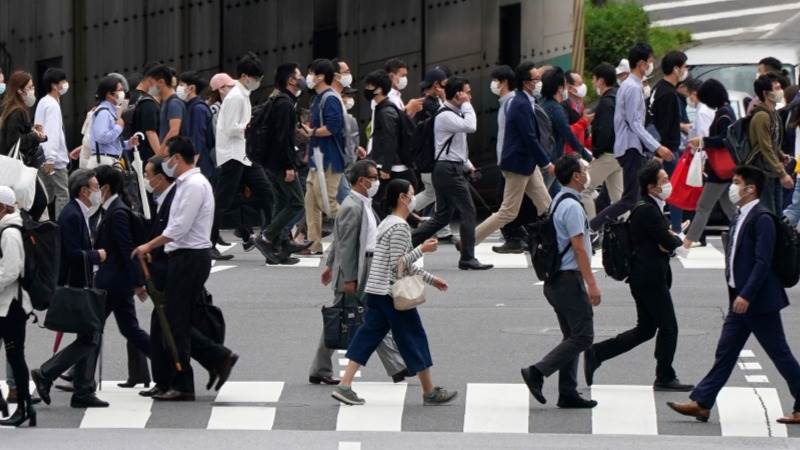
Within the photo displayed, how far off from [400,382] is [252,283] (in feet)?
17.6

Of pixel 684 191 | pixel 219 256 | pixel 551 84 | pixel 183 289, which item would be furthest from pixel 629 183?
pixel 183 289

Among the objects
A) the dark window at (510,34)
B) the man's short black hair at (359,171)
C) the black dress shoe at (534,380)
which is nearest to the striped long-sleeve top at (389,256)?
the man's short black hair at (359,171)

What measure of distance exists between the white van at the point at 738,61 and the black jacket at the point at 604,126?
6118mm

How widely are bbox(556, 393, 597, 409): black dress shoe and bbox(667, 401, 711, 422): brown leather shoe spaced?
67cm

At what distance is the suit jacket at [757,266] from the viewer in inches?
524

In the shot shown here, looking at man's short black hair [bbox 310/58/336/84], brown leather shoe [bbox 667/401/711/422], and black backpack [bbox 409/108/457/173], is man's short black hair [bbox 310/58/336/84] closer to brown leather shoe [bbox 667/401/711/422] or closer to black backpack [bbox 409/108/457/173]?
black backpack [bbox 409/108/457/173]

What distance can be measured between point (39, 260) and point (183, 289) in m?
1.19

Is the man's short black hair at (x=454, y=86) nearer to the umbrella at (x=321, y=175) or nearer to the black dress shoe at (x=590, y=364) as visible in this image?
the umbrella at (x=321, y=175)

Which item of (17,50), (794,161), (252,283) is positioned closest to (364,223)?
(252,283)

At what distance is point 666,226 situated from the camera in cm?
1448

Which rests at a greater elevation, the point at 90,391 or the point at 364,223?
the point at 364,223

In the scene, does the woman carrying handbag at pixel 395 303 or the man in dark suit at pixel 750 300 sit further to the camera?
the woman carrying handbag at pixel 395 303

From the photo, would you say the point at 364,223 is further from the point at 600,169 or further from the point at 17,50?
the point at 17,50

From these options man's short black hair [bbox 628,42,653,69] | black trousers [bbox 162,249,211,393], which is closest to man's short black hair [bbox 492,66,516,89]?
man's short black hair [bbox 628,42,653,69]
